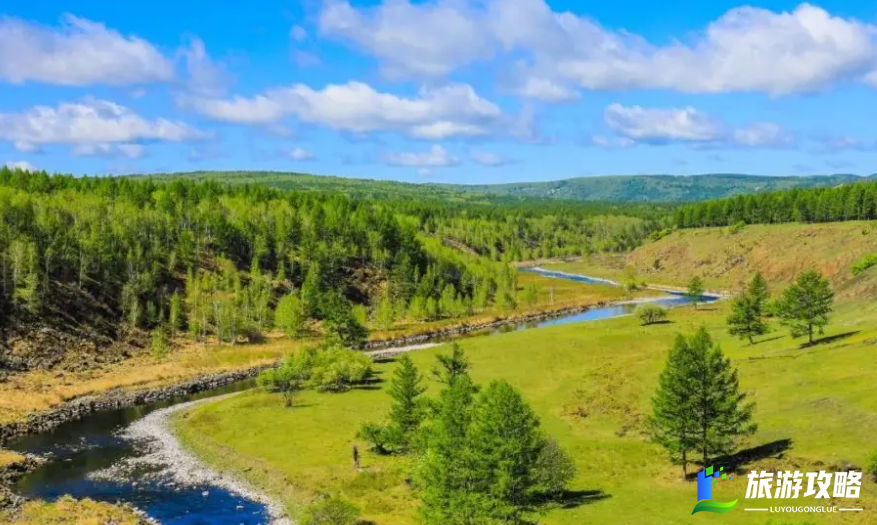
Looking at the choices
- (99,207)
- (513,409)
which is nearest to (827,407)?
(513,409)

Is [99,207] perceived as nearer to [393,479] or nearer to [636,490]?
[393,479]

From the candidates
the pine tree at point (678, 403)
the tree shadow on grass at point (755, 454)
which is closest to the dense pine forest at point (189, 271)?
the pine tree at point (678, 403)

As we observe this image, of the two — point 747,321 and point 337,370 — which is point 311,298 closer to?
point 337,370

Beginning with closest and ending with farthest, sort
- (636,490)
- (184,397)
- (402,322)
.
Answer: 1. (636,490)
2. (184,397)
3. (402,322)

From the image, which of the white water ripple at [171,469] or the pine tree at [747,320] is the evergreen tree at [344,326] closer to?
the white water ripple at [171,469]

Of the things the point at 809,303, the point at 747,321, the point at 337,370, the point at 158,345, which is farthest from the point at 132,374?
the point at 809,303
